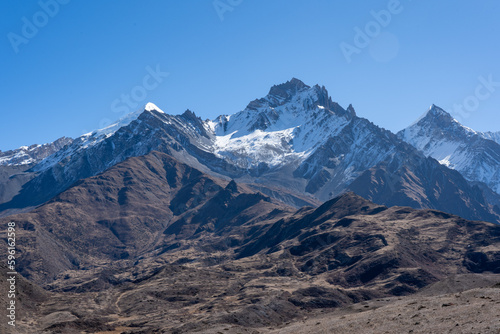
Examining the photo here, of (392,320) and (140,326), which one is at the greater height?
(392,320)

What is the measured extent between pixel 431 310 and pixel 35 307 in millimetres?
143679

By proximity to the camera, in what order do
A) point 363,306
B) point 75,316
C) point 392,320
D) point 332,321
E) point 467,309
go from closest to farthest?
1. point 467,309
2. point 392,320
3. point 332,321
4. point 363,306
5. point 75,316

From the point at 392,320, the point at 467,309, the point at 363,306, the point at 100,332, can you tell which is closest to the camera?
the point at 467,309

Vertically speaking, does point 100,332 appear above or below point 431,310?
below

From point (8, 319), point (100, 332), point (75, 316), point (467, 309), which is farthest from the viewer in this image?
point (75, 316)

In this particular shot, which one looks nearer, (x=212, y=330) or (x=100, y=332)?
(x=212, y=330)

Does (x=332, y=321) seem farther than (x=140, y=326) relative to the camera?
No

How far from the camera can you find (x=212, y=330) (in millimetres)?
125688

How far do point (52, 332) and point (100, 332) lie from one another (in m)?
17.7

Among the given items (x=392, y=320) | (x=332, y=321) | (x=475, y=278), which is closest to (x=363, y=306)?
(x=332, y=321)

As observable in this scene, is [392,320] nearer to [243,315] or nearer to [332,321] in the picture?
Result: [332,321]

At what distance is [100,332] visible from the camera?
176 m

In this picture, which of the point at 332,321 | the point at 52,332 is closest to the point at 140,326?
the point at 52,332

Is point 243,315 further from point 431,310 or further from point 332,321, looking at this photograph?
point 431,310
